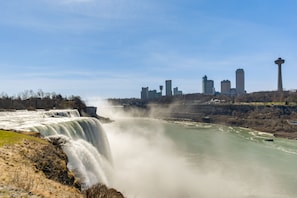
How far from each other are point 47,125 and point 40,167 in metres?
7.29

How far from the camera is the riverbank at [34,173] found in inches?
217

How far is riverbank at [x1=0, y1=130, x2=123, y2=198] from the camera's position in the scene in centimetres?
551

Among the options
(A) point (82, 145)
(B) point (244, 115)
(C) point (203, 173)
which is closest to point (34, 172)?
(A) point (82, 145)

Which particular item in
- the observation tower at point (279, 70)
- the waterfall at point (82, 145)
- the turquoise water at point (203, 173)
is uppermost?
the observation tower at point (279, 70)

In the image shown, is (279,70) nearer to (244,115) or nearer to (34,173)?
(244,115)

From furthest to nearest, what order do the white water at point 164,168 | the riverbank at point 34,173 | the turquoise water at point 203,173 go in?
the turquoise water at point 203,173 < the white water at point 164,168 < the riverbank at point 34,173

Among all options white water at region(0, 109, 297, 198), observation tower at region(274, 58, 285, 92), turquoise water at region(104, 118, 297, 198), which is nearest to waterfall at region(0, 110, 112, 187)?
white water at region(0, 109, 297, 198)

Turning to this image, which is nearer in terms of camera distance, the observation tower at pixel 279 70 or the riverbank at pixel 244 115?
the riverbank at pixel 244 115

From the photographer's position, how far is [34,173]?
679 cm

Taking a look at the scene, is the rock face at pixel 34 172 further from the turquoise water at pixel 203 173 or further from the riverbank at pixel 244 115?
the riverbank at pixel 244 115


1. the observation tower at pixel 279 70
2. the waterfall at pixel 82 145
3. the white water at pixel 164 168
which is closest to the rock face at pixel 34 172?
the waterfall at pixel 82 145

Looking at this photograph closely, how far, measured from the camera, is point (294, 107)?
6675cm

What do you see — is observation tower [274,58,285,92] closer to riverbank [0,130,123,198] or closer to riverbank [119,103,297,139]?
riverbank [119,103,297,139]

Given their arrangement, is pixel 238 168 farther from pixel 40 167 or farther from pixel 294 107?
pixel 294 107
